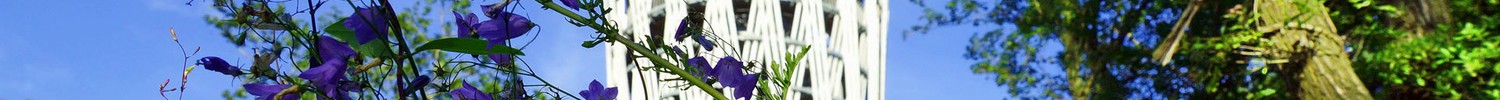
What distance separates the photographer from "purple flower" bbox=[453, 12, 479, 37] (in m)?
0.72

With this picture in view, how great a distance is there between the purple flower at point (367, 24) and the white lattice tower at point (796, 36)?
2.61m

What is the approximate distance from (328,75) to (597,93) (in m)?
0.15

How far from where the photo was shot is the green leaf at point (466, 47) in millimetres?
646

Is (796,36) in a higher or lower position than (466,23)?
higher

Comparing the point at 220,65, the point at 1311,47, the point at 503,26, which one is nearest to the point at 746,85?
the point at 503,26

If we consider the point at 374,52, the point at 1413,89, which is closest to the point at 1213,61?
the point at 1413,89

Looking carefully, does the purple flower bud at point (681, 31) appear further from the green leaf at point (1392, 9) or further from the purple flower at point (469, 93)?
the green leaf at point (1392, 9)

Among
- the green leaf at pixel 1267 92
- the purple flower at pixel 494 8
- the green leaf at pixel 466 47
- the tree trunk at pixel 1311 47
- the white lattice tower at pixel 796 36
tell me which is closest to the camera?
the green leaf at pixel 466 47

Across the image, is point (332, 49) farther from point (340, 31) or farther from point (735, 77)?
point (735, 77)

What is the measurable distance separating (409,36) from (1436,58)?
3.95 metres

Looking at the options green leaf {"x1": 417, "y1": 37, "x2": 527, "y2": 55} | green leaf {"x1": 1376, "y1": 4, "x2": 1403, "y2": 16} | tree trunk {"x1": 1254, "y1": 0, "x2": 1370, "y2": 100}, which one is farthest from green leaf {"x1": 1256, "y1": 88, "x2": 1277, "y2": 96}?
green leaf {"x1": 417, "y1": 37, "x2": 527, "y2": 55}

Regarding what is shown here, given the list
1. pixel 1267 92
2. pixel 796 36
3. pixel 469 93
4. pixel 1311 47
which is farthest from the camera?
pixel 1267 92

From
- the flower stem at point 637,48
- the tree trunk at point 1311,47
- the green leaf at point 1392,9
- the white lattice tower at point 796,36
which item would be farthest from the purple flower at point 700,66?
the green leaf at point 1392,9

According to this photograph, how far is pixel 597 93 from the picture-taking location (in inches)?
31.3
